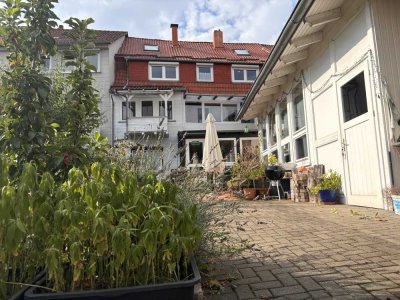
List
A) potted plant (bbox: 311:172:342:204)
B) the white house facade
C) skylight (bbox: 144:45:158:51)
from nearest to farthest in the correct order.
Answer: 1. the white house facade
2. potted plant (bbox: 311:172:342:204)
3. skylight (bbox: 144:45:158:51)

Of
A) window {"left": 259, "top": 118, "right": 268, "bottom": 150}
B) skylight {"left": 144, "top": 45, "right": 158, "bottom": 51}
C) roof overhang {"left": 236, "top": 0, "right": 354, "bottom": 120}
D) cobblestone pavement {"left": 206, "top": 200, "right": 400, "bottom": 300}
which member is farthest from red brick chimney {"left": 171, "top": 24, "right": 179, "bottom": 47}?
cobblestone pavement {"left": 206, "top": 200, "right": 400, "bottom": 300}

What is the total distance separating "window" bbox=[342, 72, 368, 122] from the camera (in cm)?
599

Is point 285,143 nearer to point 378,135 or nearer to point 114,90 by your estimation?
point 378,135

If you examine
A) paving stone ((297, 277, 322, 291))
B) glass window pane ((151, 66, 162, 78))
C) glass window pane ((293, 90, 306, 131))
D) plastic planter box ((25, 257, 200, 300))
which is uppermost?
glass window pane ((151, 66, 162, 78))

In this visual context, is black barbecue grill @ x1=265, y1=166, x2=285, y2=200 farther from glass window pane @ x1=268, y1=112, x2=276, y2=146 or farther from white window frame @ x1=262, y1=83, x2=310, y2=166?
glass window pane @ x1=268, y1=112, x2=276, y2=146

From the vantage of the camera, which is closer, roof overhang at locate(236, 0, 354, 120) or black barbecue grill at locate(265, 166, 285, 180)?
roof overhang at locate(236, 0, 354, 120)

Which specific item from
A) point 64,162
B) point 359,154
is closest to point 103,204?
point 64,162

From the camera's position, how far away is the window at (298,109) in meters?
9.32

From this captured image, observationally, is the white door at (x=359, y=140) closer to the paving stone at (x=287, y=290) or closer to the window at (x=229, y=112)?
the paving stone at (x=287, y=290)

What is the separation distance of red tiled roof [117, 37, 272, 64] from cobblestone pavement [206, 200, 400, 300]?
60.5 ft

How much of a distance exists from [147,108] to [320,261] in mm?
18229

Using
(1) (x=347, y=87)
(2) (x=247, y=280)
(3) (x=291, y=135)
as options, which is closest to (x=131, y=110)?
(3) (x=291, y=135)

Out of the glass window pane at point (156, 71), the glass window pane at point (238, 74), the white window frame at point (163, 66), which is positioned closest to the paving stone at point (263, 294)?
the white window frame at point (163, 66)

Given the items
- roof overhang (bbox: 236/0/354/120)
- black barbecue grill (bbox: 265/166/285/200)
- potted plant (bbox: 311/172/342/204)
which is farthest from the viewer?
black barbecue grill (bbox: 265/166/285/200)
